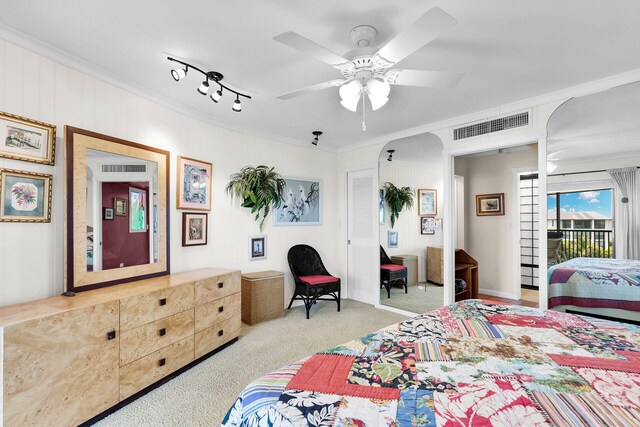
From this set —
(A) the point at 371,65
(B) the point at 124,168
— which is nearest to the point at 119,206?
(B) the point at 124,168

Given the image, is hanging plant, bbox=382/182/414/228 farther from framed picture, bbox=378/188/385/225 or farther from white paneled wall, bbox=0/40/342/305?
white paneled wall, bbox=0/40/342/305

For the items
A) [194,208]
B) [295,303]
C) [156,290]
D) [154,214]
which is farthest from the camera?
[295,303]

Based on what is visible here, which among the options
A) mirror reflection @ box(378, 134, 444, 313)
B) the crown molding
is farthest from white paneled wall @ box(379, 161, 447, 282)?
the crown molding

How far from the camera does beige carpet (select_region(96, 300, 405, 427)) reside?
214cm

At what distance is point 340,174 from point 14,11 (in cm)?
421

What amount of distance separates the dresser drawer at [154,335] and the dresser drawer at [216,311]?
0.11 meters

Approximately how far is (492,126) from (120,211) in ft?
13.0

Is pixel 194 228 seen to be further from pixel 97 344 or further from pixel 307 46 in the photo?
pixel 307 46

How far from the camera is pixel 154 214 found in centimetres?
303

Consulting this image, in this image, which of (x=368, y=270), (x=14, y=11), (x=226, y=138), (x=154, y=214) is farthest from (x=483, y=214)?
(x=14, y=11)

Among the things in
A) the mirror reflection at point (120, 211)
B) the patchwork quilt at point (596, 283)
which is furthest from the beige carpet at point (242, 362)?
the patchwork quilt at point (596, 283)

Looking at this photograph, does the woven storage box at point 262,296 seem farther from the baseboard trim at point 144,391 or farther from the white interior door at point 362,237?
the white interior door at point 362,237

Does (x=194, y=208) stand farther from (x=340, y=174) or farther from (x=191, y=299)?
(x=340, y=174)

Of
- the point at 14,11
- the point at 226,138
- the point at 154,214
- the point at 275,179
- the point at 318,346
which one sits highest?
the point at 14,11
